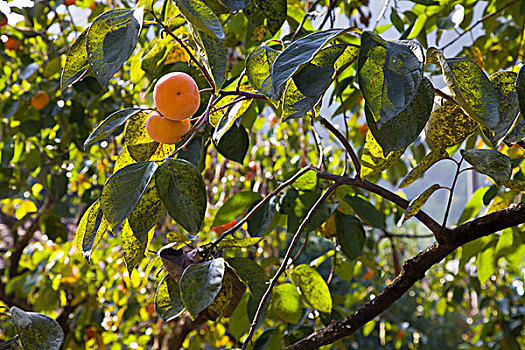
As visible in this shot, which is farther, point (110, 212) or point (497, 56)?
point (497, 56)

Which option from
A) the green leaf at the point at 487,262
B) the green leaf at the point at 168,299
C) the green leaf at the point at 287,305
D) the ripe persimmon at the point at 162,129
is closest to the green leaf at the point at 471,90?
the ripe persimmon at the point at 162,129

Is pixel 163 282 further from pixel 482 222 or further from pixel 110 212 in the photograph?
pixel 482 222

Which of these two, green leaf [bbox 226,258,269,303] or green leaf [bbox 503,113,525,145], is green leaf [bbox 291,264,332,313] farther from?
green leaf [bbox 503,113,525,145]

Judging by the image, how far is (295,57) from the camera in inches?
13.2

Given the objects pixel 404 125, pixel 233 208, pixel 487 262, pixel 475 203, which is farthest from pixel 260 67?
pixel 487 262

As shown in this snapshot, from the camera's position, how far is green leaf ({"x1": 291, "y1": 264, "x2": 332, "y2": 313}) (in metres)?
0.64

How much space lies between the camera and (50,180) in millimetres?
1597

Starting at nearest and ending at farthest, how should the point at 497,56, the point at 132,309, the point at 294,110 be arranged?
the point at 294,110
the point at 497,56
the point at 132,309

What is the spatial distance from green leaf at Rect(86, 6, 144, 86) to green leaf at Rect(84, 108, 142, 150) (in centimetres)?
6

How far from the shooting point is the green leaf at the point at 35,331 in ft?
1.51

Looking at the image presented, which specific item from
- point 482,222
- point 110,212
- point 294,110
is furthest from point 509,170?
point 110,212

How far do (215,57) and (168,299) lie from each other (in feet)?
0.85

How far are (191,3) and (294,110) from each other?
0.38 feet

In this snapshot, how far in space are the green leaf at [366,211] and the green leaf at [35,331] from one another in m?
0.50
